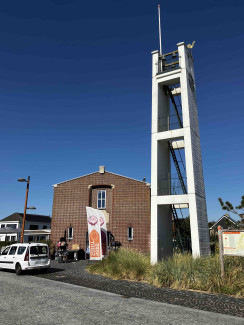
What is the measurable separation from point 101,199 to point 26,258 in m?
12.7

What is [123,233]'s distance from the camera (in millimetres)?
23984

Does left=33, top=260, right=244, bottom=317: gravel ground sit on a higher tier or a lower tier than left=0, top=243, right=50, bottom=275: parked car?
lower

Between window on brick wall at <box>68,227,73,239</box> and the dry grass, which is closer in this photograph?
the dry grass

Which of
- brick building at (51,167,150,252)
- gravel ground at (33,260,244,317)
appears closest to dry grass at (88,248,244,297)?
gravel ground at (33,260,244,317)

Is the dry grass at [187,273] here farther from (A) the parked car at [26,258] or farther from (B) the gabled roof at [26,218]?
(B) the gabled roof at [26,218]

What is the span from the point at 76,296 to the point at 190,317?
3951mm

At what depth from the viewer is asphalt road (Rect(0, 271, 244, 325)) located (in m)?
6.08

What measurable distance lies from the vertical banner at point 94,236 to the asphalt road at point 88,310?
6395 mm

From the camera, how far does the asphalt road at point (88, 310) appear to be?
6.08m

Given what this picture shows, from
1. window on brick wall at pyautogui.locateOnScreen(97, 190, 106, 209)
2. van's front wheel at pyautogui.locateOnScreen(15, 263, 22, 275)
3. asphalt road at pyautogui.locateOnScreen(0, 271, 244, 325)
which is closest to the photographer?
asphalt road at pyautogui.locateOnScreen(0, 271, 244, 325)

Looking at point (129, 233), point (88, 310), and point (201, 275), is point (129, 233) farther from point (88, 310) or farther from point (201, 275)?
point (88, 310)

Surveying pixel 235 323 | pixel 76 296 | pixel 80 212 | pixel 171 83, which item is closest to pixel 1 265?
pixel 76 296

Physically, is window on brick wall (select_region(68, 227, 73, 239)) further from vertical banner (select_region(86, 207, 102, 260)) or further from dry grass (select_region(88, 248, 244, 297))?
dry grass (select_region(88, 248, 244, 297))

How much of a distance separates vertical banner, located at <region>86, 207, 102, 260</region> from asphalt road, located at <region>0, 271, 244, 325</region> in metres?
6.40
